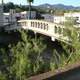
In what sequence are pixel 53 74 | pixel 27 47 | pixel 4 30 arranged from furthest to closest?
pixel 4 30, pixel 27 47, pixel 53 74

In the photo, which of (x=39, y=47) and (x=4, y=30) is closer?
(x=39, y=47)

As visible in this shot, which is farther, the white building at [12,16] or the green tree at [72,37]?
the white building at [12,16]

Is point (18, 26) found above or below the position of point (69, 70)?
below

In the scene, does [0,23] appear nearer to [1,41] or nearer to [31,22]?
[1,41]

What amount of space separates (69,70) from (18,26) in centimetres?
3418

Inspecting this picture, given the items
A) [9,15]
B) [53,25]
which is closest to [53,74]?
[53,25]

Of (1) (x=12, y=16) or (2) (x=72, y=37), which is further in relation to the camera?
(1) (x=12, y=16)

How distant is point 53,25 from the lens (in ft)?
94.2

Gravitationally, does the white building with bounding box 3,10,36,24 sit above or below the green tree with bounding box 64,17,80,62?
below

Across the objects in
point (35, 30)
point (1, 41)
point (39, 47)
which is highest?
point (39, 47)

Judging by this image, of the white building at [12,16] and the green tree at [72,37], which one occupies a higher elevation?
the green tree at [72,37]

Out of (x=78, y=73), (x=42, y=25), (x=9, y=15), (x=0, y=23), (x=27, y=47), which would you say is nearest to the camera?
(x=78, y=73)

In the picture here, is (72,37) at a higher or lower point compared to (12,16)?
higher

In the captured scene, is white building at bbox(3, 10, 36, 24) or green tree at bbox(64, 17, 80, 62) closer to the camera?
green tree at bbox(64, 17, 80, 62)
